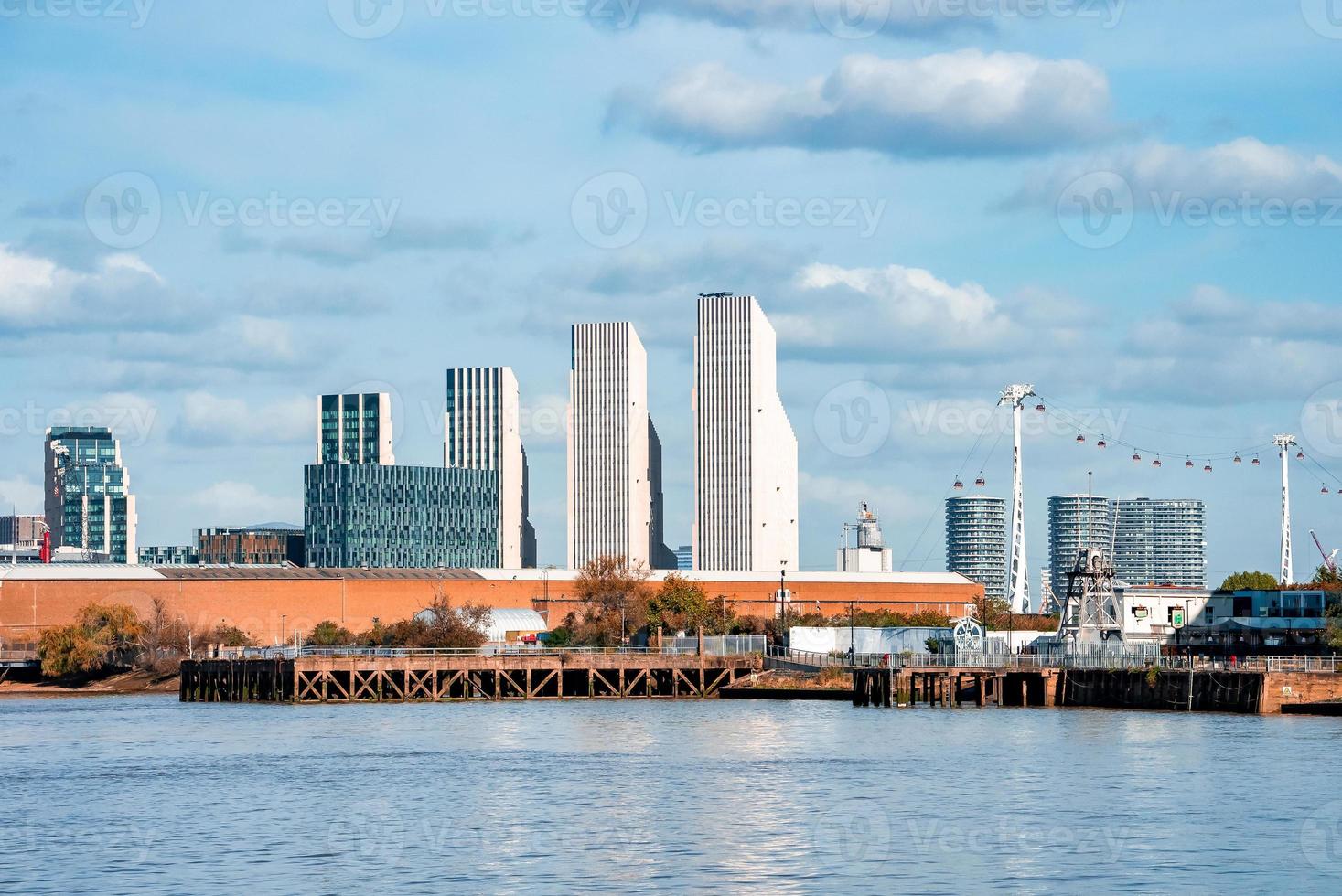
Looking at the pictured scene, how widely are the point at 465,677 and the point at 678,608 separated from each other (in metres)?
48.5

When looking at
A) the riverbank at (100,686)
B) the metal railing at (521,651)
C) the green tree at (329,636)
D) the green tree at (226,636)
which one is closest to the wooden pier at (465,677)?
the metal railing at (521,651)

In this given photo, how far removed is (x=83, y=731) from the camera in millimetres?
100562

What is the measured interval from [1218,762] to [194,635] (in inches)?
5088

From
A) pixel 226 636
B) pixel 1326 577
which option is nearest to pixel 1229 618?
pixel 1326 577

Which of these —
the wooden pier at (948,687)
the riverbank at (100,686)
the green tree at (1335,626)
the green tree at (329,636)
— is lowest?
the riverbank at (100,686)

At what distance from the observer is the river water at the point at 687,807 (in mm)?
46906

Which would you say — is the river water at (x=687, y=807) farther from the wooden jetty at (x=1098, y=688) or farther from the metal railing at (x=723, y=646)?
the metal railing at (x=723, y=646)

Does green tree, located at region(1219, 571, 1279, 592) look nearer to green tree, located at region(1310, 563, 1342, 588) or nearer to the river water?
green tree, located at region(1310, 563, 1342, 588)

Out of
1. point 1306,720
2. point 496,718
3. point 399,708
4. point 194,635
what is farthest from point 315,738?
point 194,635

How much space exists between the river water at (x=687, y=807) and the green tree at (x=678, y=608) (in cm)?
7402

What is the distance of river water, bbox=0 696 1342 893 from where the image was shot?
46.9 metres

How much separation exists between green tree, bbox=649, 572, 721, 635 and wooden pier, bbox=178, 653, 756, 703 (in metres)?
35.0

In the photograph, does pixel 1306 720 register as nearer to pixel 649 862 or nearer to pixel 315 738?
pixel 315 738

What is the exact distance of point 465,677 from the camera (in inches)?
5094
